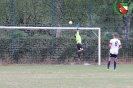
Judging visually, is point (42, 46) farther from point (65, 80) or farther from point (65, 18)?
point (65, 80)

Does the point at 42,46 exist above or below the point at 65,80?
above

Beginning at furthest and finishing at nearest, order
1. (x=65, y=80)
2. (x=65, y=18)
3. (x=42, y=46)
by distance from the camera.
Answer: (x=65, y=18), (x=42, y=46), (x=65, y=80)

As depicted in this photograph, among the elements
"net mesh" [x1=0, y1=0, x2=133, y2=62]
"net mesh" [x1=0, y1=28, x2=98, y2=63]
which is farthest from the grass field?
"net mesh" [x1=0, y1=0, x2=133, y2=62]

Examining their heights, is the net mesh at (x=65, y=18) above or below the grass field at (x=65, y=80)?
above

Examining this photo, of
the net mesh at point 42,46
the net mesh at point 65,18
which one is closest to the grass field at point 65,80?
the net mesh at point 42,46

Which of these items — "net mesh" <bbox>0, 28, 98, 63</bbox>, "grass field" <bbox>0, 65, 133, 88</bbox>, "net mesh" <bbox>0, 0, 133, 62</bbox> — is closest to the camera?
"grass field" <bbox>0, 65, 133, 88</bbox>

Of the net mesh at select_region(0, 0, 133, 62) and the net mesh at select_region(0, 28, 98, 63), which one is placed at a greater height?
the net mesh at select_region(0, 0, 133, 62)

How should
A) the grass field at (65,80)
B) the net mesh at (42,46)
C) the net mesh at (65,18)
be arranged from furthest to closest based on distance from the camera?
the net mesh at (65,18) → the net mesh at (42,46) → the grass field at (65,80)

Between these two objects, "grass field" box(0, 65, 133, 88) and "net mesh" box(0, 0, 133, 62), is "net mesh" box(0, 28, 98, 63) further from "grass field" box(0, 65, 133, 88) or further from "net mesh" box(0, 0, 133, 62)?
"grass field" box(0, 65, 133, 88)

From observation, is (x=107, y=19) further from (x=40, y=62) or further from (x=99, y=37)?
(x=40, y=62)

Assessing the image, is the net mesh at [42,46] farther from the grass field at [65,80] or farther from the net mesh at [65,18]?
the grass field at [65,80]

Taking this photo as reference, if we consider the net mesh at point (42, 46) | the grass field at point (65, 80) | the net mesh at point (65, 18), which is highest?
the net mesh at point (65, 18)

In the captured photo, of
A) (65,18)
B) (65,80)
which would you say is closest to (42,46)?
(65,18)

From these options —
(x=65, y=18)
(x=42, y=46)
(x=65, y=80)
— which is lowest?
(x=65, y=80)
